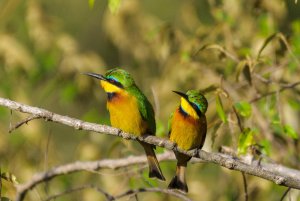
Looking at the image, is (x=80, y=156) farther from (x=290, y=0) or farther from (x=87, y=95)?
(x=290, y=0)

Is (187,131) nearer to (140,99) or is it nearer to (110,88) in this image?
(140,99)

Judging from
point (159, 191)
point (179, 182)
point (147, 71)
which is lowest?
point (159, 191)

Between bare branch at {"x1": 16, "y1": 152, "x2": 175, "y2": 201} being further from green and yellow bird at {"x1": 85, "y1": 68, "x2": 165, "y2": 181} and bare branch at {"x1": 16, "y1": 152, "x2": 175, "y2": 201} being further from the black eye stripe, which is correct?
the black eye stripe

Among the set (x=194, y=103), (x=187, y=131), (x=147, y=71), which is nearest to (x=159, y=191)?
(x=187, y=131)

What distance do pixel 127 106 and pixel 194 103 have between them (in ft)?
1.28

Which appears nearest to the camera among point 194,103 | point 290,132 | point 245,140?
point 245,140

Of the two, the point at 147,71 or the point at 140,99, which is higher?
the point at 147,71

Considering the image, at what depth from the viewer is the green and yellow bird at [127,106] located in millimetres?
3273

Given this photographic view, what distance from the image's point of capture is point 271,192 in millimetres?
4598

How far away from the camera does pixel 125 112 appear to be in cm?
331

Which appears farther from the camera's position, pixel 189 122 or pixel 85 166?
pixel 85 166

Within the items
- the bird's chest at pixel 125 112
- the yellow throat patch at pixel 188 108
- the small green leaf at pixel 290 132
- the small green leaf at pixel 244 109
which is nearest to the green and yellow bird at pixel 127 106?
the bird's chest at pixel 125 112

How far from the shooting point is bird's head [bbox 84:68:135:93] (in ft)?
10.7

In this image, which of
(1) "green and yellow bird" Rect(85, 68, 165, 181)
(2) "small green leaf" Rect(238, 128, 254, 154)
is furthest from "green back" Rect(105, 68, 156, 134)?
(2) "small green leaf" Rect(238, 128, 254, 154)
